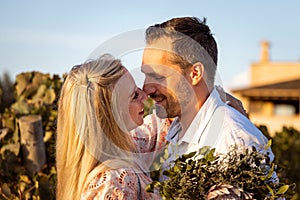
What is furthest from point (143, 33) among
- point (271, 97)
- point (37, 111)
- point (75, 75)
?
point (271, 97)

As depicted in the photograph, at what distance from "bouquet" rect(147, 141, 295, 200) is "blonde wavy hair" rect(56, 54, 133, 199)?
0.53m

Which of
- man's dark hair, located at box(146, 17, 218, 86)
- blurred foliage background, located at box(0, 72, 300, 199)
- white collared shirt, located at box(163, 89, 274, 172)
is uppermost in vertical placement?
man's dark hair, located at box(146, 17, 218, 86)

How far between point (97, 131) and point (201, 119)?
70 centimetres

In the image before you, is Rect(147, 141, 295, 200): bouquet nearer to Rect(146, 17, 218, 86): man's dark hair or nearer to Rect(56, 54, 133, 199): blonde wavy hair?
Rect(56, 54, 133, 199): blonde wavy hair

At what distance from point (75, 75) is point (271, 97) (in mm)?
30572

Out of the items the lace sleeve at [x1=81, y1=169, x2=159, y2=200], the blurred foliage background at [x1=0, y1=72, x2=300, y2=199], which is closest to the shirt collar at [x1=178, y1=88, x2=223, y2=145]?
the lace sleeve at [x1=81, y1=169, x2=159, y2=200]

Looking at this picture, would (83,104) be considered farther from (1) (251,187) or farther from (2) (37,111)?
(2) (37,111)

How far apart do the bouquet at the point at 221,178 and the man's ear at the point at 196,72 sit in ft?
3.39

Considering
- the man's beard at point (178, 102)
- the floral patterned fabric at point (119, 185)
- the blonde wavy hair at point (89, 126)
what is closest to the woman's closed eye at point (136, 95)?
the blonde wavy hair at point (89, 126)

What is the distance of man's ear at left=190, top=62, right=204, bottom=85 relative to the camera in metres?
4.05

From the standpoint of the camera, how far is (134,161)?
3.64 m

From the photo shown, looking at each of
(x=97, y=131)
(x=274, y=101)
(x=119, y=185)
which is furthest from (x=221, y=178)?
(x=274, y=101)

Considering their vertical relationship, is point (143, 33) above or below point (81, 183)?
above

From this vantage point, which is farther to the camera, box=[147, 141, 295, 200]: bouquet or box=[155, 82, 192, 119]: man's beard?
box=[155, 82, 192, 119]: man's beard
